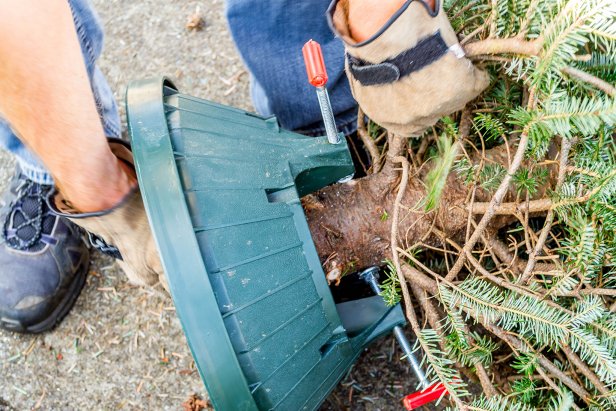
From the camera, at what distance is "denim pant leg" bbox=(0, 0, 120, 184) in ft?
3.70

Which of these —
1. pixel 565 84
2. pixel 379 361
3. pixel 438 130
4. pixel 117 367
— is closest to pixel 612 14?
pixel 565 84

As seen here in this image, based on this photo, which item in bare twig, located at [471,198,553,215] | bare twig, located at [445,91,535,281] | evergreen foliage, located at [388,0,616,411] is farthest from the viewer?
bare twig, located at [471,198,553,215]

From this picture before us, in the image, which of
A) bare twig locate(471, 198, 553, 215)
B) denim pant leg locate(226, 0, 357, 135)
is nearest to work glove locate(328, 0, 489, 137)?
bare twig locate(471, 198, 553, 215)

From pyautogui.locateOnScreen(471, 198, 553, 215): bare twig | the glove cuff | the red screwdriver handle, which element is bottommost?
the red screwdriver handle

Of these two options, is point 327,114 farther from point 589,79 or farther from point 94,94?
point 94,94

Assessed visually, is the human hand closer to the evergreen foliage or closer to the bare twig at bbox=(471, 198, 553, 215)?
the evergreen foliage

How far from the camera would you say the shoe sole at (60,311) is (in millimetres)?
1364

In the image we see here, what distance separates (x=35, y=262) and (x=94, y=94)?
52cm

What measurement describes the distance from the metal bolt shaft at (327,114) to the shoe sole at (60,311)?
3.08 feet

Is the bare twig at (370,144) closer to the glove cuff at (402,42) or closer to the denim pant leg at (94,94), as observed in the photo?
the glove cuff at (402,42)

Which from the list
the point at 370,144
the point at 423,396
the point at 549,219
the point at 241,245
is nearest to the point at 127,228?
the point at 241,245

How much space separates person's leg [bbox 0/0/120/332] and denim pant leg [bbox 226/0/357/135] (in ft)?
1.36

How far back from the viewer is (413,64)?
2.29 feet

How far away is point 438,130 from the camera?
102 cm
